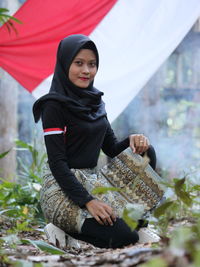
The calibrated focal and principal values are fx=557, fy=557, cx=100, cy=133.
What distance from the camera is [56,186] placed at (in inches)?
104

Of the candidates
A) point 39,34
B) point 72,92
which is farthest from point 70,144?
point 39,34

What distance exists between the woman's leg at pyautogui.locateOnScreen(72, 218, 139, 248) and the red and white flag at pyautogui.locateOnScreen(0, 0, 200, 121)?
6.24 feet

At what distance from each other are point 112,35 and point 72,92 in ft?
5.97

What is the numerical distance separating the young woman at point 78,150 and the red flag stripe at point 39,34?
54.8 inches

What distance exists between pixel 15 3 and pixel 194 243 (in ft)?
21.1

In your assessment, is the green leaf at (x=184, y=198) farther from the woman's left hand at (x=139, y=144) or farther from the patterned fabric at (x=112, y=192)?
the woman's left hand at (x=139, y=144)

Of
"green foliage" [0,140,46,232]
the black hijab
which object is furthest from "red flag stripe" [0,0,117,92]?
the black hijab

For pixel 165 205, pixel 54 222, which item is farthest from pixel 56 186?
pixel 165 205

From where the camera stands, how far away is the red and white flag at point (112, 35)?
4246 mm

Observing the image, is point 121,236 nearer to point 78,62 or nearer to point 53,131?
point 53,131

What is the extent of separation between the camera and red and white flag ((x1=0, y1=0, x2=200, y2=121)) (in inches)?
167

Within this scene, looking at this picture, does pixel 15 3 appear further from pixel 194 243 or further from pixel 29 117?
pixel 194 243

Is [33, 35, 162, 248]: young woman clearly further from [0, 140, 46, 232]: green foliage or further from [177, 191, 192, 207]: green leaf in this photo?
[0, 140, 46, 232]: green foliage

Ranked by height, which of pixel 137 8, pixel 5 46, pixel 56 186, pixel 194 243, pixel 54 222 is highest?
pixel 137 8
